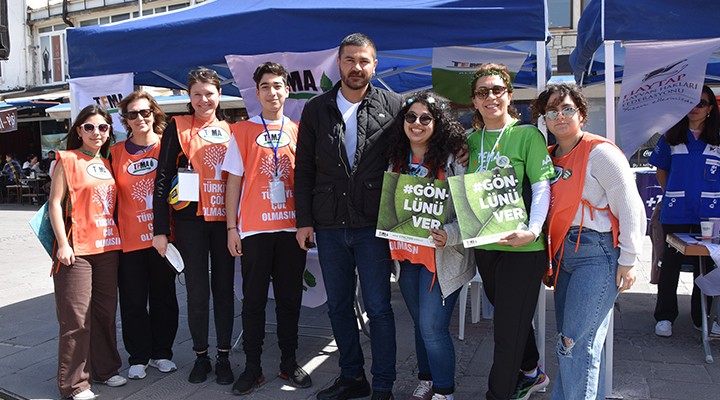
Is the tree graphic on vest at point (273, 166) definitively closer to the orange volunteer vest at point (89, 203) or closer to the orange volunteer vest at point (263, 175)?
the orange volunteer vest at point (263, 175)

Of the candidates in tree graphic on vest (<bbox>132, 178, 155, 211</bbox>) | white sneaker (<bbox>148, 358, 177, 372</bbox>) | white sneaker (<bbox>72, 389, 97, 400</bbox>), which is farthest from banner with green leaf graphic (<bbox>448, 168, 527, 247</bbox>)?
white sneaker (<bbox>72, 389, 97, 400</bbox>)

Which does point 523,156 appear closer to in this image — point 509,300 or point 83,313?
point 509,300

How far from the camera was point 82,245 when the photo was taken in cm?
344

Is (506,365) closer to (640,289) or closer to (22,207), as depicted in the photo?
(640,289)

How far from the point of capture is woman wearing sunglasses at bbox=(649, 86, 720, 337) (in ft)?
14.6

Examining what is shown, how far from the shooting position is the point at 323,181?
125 inches

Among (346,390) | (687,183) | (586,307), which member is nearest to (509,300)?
(586,307)

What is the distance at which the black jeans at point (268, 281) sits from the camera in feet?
11.3

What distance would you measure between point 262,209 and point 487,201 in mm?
1285

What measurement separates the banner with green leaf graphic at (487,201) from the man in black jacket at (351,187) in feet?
1.65

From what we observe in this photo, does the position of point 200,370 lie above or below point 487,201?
below

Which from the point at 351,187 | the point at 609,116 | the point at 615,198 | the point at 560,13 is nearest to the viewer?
the point at 615,198

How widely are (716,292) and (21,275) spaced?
7.17 metres

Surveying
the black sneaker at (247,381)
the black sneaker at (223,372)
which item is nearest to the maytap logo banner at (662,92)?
the black sneaker at (247,381)
